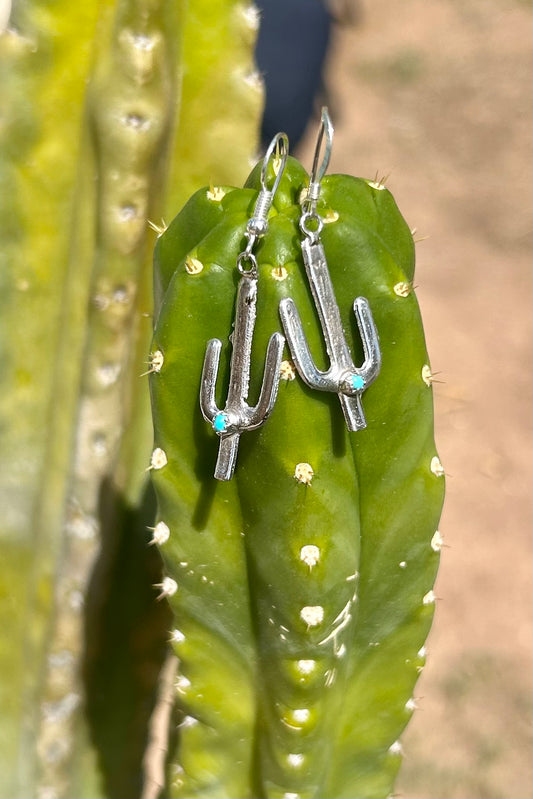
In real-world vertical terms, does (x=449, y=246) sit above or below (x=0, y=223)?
above

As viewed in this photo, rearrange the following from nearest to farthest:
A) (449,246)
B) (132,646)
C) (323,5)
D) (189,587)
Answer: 1. (189,587)
2. (132,646)
3. (449,246)
4. (323,5)

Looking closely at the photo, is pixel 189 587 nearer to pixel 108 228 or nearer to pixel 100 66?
pixel 108 228

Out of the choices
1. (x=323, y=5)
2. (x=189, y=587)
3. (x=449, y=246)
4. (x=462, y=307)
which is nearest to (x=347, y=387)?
(x=189, y=587)

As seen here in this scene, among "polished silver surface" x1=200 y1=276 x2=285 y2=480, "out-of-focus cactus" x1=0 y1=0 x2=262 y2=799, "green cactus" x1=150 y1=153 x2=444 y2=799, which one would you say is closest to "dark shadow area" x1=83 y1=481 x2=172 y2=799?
"out-of-focus cactus" x1=0 y1=0 x2=262 y2=799

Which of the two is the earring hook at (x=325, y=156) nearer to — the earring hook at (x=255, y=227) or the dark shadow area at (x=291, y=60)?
the earring hook at (x=255, y=227)

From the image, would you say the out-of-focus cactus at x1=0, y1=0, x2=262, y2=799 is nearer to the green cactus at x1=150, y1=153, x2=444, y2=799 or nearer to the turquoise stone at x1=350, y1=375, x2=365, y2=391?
the green cactus at x1=150, y1=153, x2=444, y2=799

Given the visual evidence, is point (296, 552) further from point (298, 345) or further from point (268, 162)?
point (268, 162)

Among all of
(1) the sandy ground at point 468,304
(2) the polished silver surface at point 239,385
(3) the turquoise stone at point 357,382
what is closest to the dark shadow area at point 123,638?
(2) the polished silver surface at point 239,385

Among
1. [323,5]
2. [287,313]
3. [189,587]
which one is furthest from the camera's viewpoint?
[323,5]

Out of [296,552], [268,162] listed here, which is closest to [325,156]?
[268,162]
